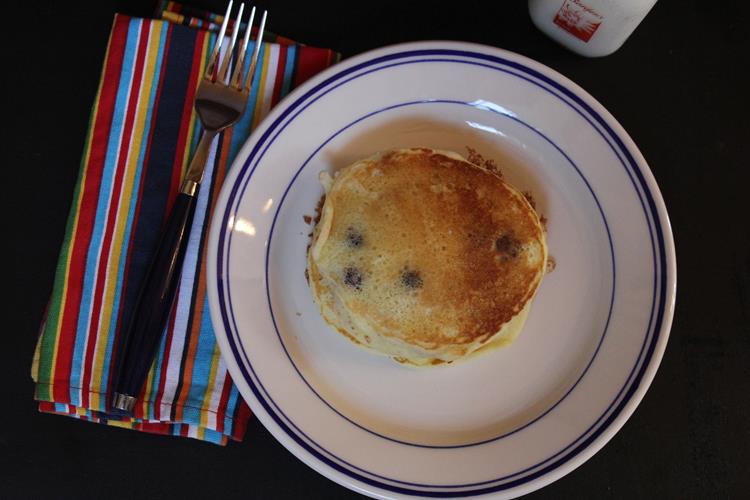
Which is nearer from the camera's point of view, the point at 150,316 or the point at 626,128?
the point at 150,316

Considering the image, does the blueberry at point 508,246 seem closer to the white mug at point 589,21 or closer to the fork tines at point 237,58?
the white mug at point 589,21

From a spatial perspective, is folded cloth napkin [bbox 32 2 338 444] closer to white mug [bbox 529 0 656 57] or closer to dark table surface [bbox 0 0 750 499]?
dark table surface [bbox 0 0 750 499]

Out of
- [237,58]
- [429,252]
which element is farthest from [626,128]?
[237,58]

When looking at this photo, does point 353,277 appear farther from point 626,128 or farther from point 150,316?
point 626,128

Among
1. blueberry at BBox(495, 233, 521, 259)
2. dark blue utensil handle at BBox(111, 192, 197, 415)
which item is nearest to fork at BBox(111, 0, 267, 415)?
dark blue utensil handle at BBox(111, 192, 197, 415)

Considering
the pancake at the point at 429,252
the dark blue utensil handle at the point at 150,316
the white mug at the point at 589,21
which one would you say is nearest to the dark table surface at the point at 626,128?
the white mug at the point at 589,21

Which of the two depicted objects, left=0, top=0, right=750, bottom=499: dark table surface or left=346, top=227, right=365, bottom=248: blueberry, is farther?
left=0, top=0, right=750, bottom=499: dark table surface

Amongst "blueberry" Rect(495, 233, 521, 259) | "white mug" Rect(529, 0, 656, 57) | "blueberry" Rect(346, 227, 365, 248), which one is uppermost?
"white mug" Rect(529, 0, 656, 57)
